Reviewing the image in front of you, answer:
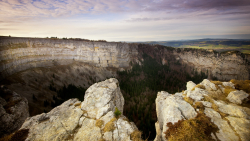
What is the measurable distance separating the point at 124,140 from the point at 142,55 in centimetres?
7468

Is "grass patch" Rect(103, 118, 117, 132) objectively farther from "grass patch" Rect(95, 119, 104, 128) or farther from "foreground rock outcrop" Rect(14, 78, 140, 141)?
"grass patch" Rect(95, 119, 104, 128)

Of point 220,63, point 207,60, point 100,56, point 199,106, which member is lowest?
point 199,106

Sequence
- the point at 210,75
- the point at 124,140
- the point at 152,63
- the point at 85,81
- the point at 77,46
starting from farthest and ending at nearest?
the point at 152,63 < the point at 210,75 < the point at 77,46 < the point at 85,81 < the point at 124,140

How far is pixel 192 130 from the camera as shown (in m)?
10.0

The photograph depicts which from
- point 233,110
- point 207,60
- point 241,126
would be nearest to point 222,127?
point 241,126

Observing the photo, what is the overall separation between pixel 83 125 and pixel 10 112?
437 inches

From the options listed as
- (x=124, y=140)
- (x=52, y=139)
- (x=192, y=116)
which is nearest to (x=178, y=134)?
(x=192, y=116)

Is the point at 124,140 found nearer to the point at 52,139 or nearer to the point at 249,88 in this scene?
the point at 52,139

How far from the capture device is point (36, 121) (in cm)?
1159

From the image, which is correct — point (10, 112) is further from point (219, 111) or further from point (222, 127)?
point (219, 111)

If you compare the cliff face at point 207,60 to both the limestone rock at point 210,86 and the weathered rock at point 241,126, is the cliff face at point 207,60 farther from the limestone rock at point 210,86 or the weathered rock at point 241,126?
the weathered rock at point 241,126

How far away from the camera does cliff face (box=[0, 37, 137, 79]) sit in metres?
30.0

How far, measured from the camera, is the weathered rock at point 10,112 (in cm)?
1291

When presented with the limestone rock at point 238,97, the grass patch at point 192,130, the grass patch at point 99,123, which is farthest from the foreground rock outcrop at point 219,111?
the grass patch at point 99,123
